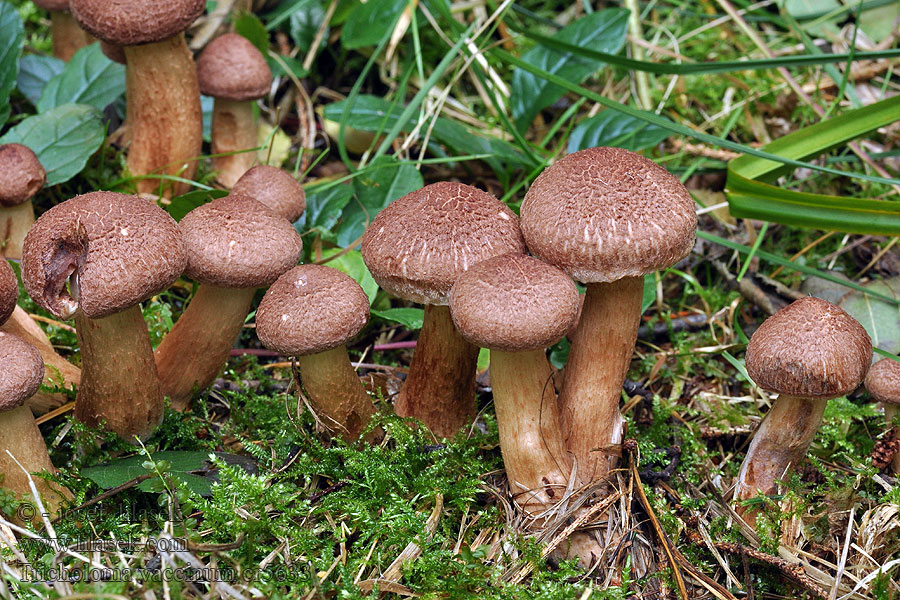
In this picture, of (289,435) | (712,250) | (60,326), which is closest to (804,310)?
(712,250)

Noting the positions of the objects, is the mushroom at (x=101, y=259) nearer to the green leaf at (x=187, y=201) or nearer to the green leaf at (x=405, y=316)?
the green leaf at (x=187, y=201)

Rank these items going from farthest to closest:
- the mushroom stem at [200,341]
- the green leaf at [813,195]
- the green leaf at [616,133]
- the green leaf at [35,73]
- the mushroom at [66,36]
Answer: the mushroom at [66,36] < the green leaf at [35,73] < the green leaf at [616,133] < the green leaf at [813,195] < the mushroom stem at [200,341]

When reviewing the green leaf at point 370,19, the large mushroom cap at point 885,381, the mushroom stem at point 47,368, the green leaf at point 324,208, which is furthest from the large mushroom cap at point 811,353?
the green leaf at point 370,19

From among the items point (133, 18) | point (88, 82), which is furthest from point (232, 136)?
point (133, 18)

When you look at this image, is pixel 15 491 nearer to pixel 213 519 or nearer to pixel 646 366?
pixel 213 519

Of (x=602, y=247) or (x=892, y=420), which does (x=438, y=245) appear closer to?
(x=602, y=247)
